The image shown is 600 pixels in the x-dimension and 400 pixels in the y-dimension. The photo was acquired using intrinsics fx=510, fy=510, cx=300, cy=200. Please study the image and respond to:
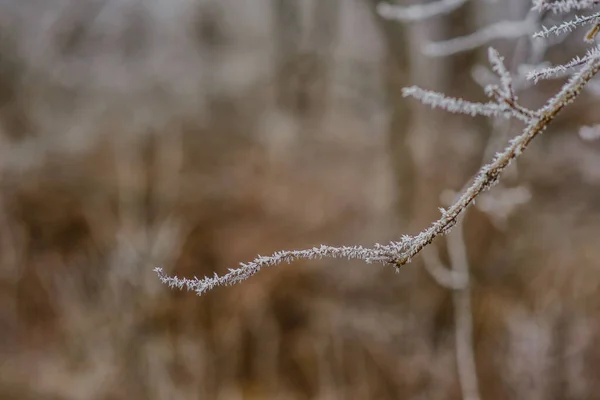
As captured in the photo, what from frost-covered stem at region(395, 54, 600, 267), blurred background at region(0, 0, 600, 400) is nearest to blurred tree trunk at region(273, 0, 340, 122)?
blurred background at region(0, 0, 600, 400)

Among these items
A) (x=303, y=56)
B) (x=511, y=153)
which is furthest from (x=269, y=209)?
(x=511, y=153)

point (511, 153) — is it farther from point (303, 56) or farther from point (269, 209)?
point (303, 56)

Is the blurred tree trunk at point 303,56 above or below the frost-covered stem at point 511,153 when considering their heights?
above

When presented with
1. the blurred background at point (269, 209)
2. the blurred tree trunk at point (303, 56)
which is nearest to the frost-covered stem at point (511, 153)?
the blurred background at point (269, 209)

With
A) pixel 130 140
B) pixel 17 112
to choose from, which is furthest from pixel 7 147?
pixel 130 140

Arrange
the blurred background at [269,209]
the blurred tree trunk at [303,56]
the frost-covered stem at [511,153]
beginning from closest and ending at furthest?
the frost-covered stem at [511,153], the blurred background at [269,209], the blurred tree trunk at [303,56]

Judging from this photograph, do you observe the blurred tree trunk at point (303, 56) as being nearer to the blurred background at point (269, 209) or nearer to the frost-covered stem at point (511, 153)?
the blurred background at point (269, 209)

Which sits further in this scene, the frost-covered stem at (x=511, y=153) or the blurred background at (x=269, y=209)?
the blurred background at (x=269, y=209)
